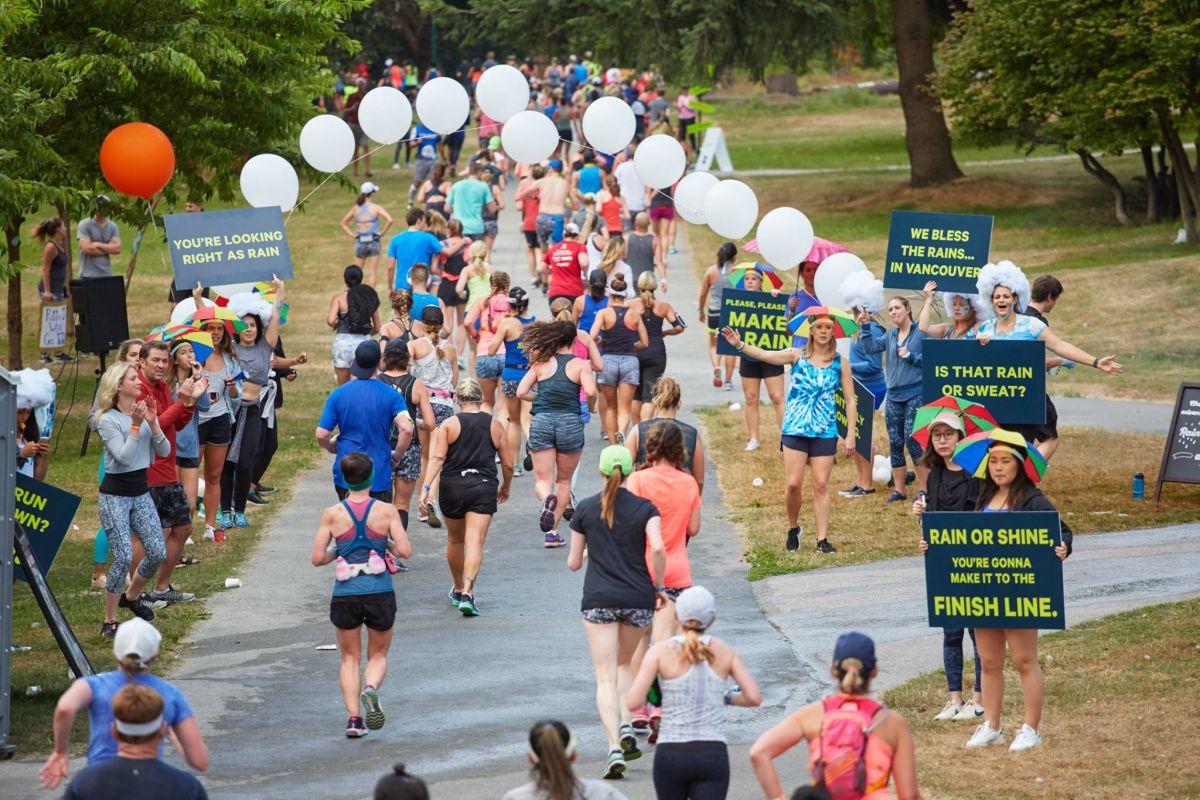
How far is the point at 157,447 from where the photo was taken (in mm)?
11133

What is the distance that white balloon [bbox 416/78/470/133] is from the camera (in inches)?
720

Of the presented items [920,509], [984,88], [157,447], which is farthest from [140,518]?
[984,88]

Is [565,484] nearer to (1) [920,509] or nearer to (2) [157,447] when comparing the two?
(2) [157,447]

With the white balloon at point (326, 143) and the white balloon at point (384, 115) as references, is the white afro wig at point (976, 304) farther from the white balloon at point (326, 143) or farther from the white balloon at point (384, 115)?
the white balloon at point (384, 115)

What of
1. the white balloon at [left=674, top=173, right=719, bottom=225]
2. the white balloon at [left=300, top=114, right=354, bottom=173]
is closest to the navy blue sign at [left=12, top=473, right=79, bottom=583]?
the white balloon at [left=300, top=114, right=354, bottom=173]

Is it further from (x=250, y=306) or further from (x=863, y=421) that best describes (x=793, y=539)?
(x=250, y=306)

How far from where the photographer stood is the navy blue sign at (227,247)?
14.9 m

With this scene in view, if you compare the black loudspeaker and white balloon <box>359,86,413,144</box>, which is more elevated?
white balloon <box>359,86,413,144</box>

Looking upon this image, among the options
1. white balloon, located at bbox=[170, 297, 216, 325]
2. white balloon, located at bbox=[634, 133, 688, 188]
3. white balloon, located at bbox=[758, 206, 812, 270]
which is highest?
white balloon, located at bbox=[634, 133, 688, 188]

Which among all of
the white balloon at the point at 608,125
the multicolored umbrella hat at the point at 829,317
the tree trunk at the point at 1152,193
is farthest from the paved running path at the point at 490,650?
the tree trunk at the point at 1152,193

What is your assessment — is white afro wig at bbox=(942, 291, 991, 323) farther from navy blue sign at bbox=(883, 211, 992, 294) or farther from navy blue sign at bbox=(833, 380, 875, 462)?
navy blue sign at bbox=(833, 380, 875, 462)

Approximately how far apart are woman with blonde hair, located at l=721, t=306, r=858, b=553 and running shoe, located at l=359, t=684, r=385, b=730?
4426 mm

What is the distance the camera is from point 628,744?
866cm

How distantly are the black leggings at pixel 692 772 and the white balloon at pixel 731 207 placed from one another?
384 inches
